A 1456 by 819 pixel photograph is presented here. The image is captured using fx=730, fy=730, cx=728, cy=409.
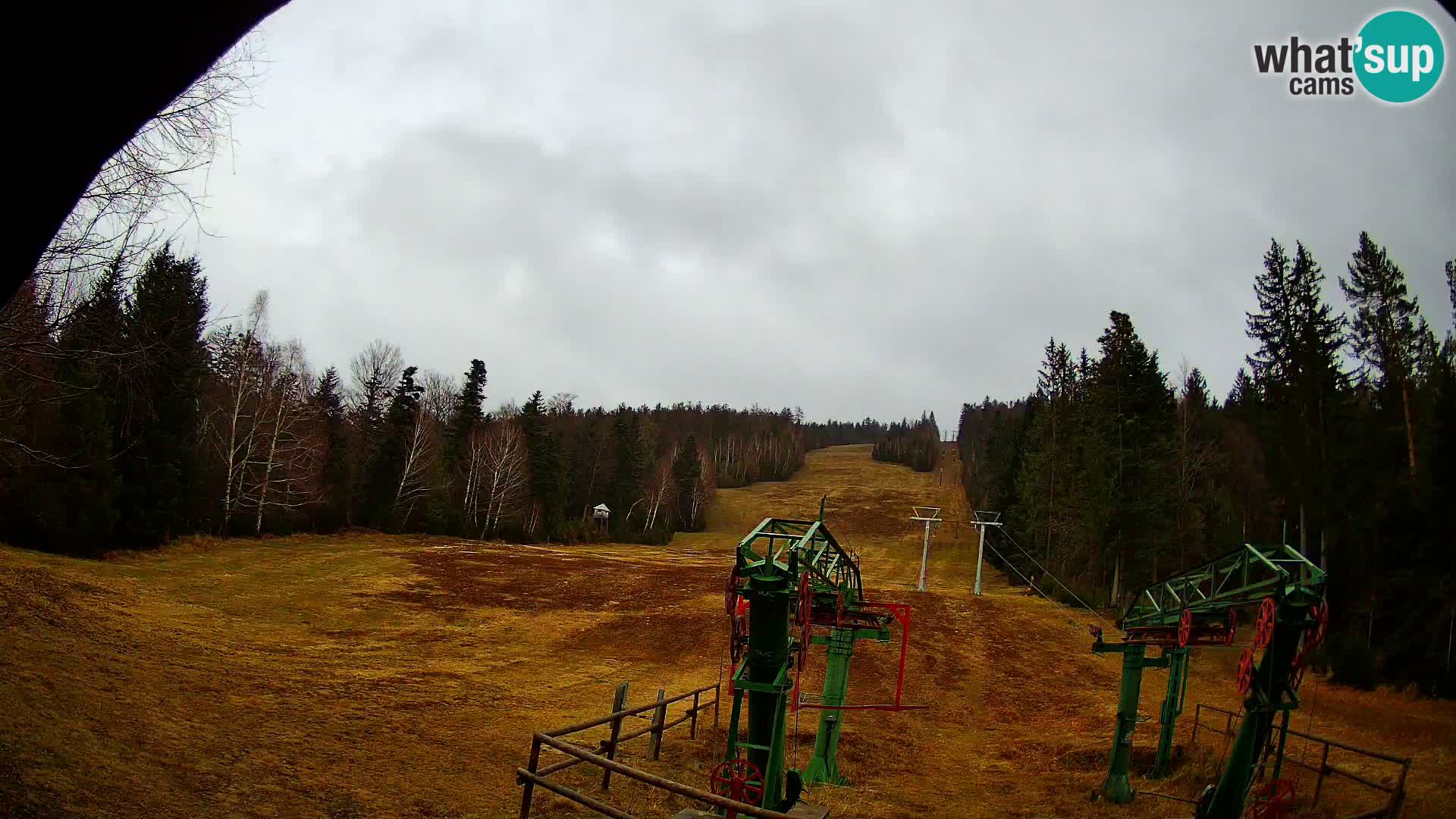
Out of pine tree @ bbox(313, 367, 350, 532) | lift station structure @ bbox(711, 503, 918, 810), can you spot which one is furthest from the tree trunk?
pine tree @ bbox(313, 367, 350, 532)

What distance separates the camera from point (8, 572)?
67.7 feet

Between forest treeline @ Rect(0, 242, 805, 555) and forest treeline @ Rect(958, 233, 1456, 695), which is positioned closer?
forest treeline @ Rect(0, 242, 805, 555)

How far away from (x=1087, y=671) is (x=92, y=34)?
34.9 m

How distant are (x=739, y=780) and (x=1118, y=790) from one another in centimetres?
983

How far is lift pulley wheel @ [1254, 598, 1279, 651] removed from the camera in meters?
11.7

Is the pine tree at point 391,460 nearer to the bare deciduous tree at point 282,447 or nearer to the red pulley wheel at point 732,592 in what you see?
the bare deciduous tree at point 282,447

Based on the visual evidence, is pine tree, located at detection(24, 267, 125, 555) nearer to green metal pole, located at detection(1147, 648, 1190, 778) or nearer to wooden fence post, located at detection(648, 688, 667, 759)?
wooden fence post, located at detection(648, 688, 667, 759)

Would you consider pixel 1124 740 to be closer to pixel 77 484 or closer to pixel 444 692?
pixel 444 692

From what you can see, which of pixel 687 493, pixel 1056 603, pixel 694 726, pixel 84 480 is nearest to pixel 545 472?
pixel 687 493

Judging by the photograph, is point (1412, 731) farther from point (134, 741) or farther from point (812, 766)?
point (134, 741)

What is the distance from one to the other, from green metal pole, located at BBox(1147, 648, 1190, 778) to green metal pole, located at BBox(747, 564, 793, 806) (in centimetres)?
1007

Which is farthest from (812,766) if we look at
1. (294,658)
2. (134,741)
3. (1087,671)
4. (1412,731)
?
(1087,671)

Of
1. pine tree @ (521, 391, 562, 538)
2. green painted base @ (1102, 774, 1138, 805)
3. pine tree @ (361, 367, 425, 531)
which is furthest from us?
pine tree @ (521, 391, 562, 538)

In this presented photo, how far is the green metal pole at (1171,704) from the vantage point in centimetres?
1636
